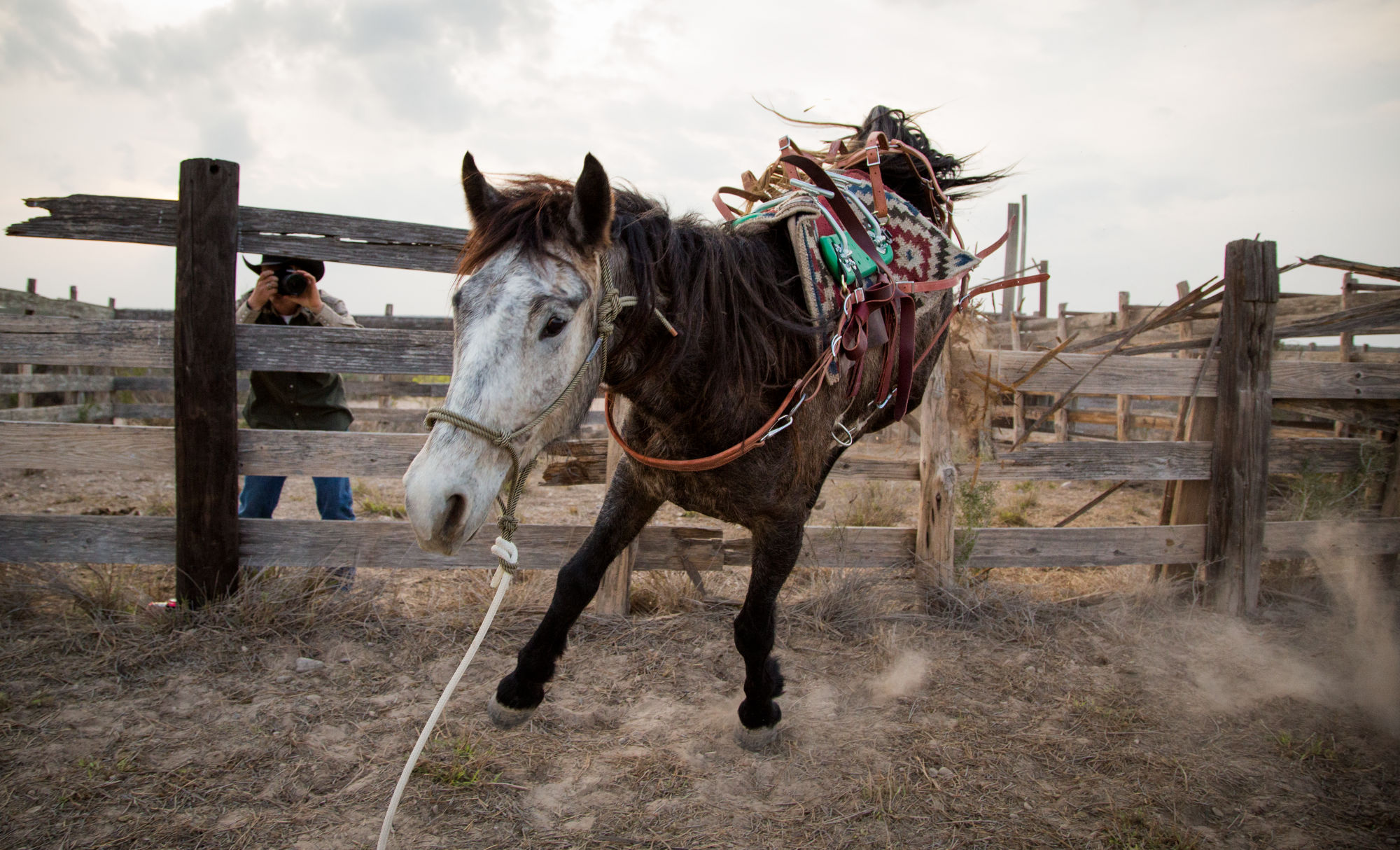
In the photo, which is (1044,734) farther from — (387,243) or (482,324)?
(387,243)

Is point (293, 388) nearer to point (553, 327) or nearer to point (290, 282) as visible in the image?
point (290, 282)

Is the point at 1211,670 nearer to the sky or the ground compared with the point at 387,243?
nearer to the ground

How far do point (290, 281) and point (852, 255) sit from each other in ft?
9.51

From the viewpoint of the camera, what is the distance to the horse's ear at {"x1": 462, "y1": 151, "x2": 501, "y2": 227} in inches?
66.7

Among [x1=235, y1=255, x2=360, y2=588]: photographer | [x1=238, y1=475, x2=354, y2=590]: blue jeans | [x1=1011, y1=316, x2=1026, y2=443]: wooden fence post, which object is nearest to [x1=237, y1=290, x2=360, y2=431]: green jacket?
[x1=235, y1=255, x2=360, y2=588]: photographer

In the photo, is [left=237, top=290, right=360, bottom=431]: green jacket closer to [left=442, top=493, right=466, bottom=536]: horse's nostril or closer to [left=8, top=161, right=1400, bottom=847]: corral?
[left=8, top=161, right=1400, bottom=847]: corral

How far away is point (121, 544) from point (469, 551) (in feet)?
5.39

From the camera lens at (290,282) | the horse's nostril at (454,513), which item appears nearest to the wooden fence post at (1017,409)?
the camera lens at (290,282)

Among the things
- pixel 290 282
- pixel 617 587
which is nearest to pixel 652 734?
pixel 617 587

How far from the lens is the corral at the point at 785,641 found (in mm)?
2309

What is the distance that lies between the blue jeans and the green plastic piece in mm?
2980

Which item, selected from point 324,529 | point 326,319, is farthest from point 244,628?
point 326,319

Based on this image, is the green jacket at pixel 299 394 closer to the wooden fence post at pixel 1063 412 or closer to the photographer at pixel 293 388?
the photographer at pixel 293 388

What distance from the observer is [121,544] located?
3.28m
